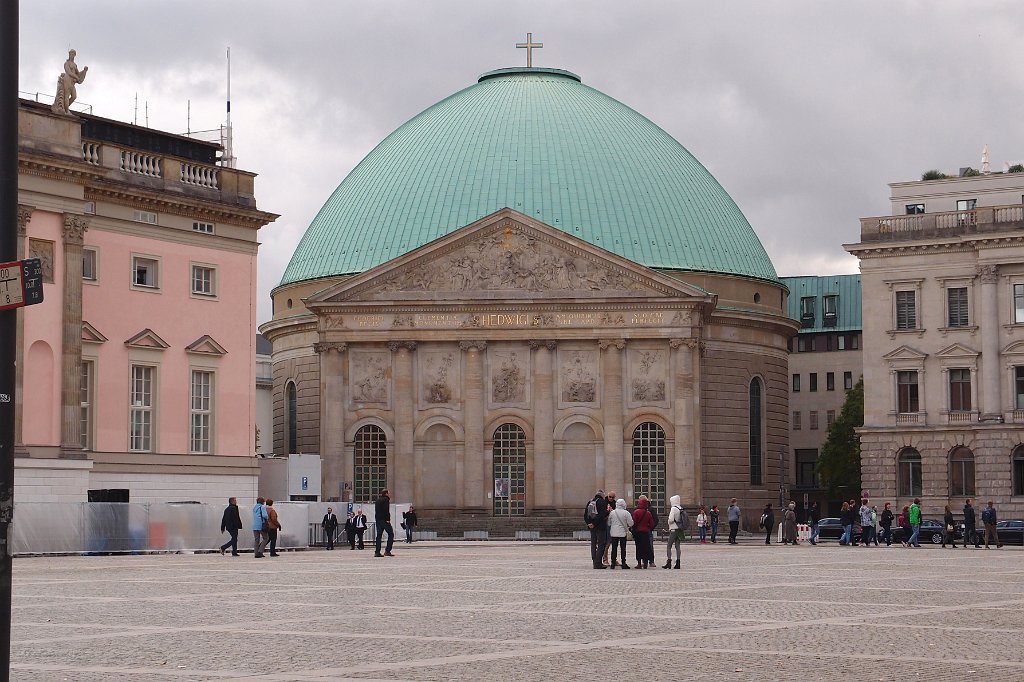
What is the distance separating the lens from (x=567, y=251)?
88312mm

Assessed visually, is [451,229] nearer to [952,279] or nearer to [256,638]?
[952,279]

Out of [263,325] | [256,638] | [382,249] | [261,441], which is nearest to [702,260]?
[382,249]

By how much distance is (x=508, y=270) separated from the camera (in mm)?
88875

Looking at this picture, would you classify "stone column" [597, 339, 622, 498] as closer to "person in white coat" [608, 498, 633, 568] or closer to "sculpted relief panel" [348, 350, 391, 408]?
"sculpted relief panel" [348, 350, 391, 408]

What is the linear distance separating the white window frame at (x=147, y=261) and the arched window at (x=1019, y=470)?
41.8 meters

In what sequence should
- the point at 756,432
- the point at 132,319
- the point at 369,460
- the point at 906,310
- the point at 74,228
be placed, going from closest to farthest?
1. the point at 74,228
2. the point at 132,319
3. the point at 906,310
4. the point at 369,460
5. the point at 756,432

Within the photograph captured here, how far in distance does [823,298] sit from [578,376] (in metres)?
43.5

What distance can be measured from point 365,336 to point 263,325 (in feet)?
59.1

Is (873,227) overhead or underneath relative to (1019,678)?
overhead

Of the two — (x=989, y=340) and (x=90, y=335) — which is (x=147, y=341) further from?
(x=989, y=340)

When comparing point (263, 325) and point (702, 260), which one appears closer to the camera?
point (702, 260)

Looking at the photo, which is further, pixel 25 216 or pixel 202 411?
pixel 202 411

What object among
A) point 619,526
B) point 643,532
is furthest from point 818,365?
point 619,526

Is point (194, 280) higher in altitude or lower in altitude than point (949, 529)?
→ higher
